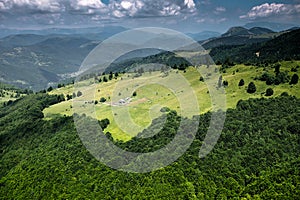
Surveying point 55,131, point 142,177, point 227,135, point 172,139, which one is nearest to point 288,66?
point 227,135

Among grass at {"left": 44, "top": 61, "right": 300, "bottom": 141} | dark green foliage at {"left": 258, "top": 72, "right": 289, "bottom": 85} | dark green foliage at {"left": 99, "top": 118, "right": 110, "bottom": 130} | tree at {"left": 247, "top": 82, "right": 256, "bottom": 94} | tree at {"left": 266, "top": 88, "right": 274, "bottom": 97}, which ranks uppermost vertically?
dark green foliage at {"left": 258, "top": 72, "right": 289, "bottom": 85}

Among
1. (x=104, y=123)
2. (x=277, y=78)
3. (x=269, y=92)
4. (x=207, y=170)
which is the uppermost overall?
(x=277, y=78)

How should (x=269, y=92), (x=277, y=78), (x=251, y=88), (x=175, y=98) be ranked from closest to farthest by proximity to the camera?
(x=269, y=92) → (x=251, y=88) → (x=277, y=78) → (x=175, y=98)

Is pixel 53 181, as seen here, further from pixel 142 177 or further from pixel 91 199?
pixel 142 177

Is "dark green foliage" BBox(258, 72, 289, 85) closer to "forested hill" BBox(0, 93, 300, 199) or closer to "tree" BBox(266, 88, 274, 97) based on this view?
"tree" BBox(266, 88, 274, 97)

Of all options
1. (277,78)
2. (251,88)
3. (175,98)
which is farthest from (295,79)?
(175,98)

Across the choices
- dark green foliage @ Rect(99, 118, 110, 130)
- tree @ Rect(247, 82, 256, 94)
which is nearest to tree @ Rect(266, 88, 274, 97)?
tree @ Rect(247, 82, 256, 94)

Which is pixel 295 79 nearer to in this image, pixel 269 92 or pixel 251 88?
pixel 269 92

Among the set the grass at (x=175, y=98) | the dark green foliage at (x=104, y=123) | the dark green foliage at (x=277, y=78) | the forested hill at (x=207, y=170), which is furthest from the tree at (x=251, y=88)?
the dark green foliage at (x=104, y=123)
